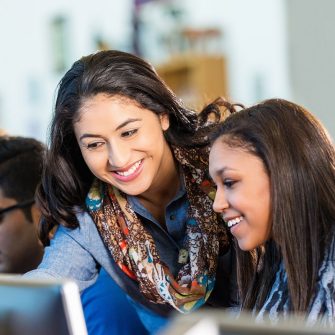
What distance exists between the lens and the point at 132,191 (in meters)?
1.58

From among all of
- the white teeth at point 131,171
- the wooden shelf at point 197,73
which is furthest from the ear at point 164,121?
the wooden shelf at point 197,73

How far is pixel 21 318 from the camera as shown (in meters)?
0.89

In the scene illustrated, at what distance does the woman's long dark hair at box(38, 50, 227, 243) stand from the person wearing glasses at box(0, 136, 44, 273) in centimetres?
22

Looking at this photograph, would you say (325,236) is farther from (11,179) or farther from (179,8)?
(179,8)

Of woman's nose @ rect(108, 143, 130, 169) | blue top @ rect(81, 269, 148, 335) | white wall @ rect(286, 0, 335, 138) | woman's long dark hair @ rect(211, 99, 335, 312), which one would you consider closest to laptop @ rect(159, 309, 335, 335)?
woman's long dark hair @ rect(211, 99, 335, 312)

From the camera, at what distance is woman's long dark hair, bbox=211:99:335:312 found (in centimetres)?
124

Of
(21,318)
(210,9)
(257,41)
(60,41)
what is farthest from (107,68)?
(60,41)

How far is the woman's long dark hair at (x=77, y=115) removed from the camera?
5.19 ft

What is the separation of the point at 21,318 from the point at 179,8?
14.4 ft

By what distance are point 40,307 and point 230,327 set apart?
11.2 inches

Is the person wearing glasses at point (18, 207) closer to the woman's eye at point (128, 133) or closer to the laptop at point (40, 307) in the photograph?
the woman's eye at point (128, 133)

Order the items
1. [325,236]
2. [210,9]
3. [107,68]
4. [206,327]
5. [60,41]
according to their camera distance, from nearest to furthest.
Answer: [206,327] → [325,236] → [107,68] → [210,9] → [60,41]

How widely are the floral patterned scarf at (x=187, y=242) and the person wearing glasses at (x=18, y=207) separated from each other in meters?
0.33

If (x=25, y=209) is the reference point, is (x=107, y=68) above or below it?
above
